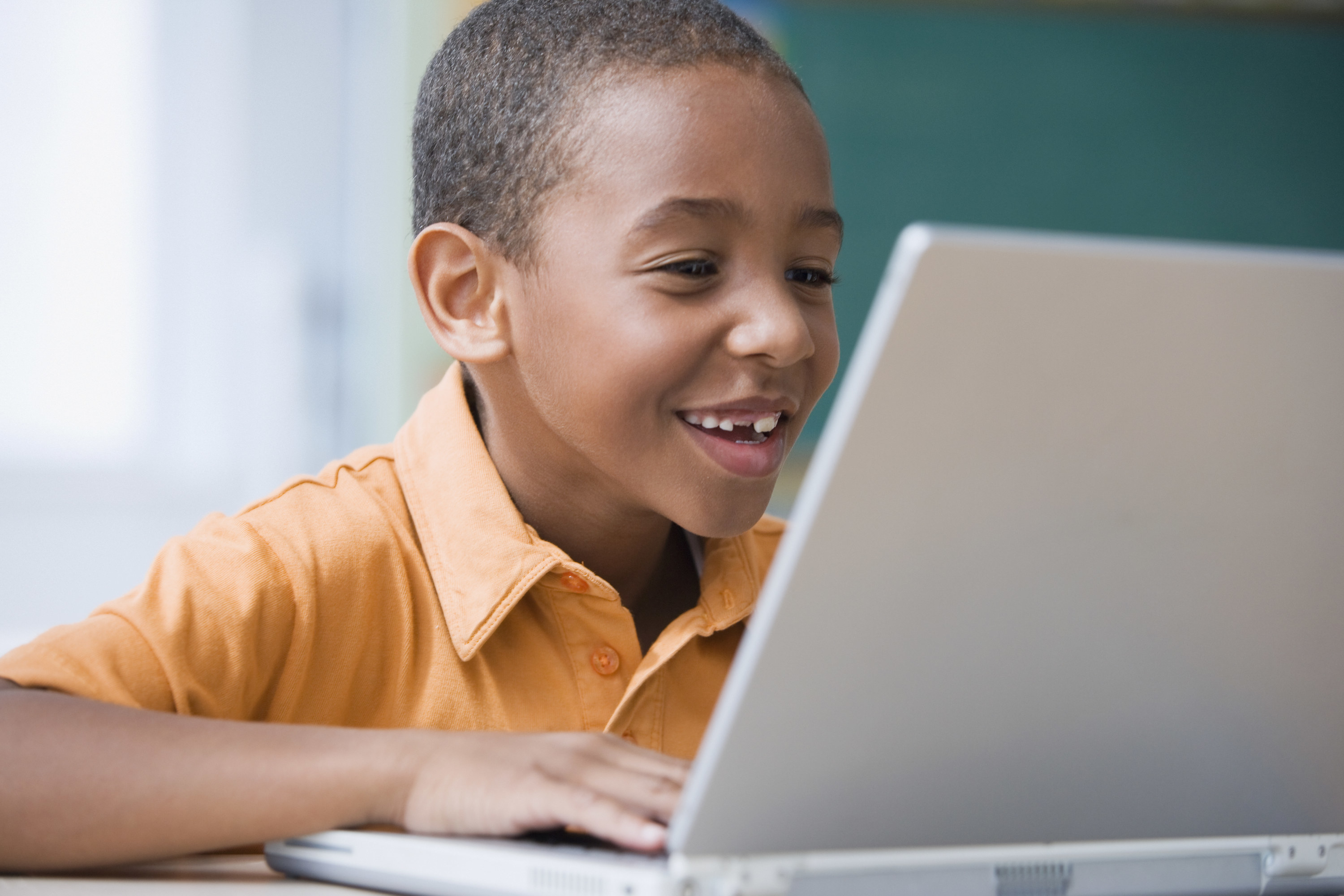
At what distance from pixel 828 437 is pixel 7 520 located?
2.47m

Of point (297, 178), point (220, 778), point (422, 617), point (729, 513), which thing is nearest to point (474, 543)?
point (422, 617)

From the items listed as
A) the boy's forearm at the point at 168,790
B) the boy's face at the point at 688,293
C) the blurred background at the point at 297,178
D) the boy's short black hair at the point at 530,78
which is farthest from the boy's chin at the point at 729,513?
the blurred background at the point at 297,178

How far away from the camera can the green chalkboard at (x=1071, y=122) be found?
258 cm

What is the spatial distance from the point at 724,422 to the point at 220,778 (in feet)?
1.36

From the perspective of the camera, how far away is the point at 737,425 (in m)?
0.93

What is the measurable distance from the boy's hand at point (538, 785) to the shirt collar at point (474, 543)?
242 millimetres

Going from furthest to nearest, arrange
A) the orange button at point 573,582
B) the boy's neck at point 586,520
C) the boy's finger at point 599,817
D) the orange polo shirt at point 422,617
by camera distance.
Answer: the boy's neck at point 586,520 < the orange button at point 573,582 < the orange polo shirt at point 422,617 < the boy's finger at point 599,817

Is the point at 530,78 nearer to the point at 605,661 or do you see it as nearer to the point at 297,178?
the point at 605,661

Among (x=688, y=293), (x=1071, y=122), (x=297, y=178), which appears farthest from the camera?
(x=297, y=178)

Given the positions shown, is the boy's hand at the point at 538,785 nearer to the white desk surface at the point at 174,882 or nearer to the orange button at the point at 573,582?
the white desk surface at the point at 174,882

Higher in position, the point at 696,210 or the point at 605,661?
the point at 696,210

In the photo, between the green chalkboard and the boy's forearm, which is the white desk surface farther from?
the green chalkboard

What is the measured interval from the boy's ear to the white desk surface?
1.36ft

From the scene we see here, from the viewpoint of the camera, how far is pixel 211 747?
674 mm
